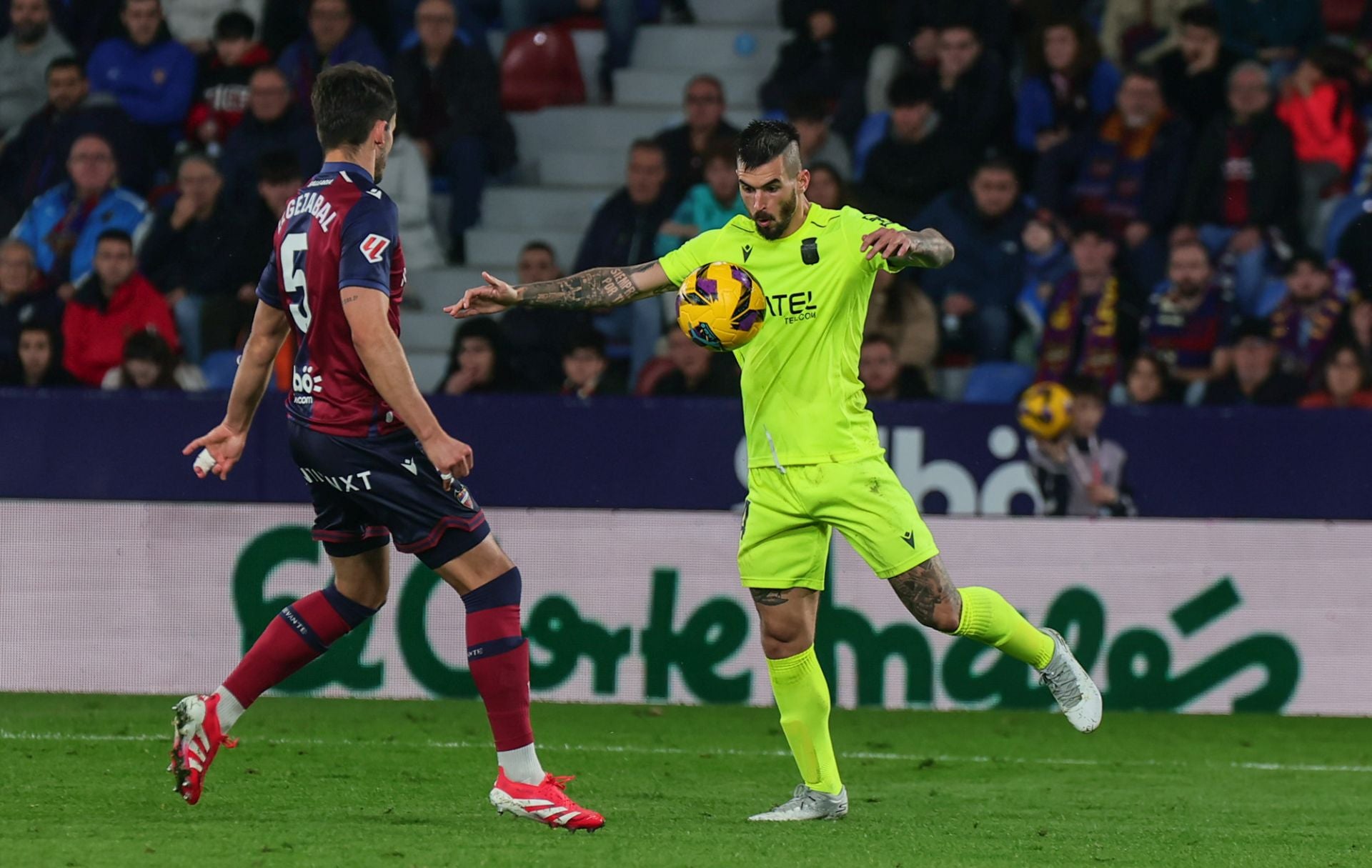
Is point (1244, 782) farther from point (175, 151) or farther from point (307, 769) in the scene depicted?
point (175, 151)

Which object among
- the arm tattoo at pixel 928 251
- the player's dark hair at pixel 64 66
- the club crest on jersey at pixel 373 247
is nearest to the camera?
the club crest on jersey at pixel 373 247

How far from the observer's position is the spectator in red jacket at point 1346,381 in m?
10.8

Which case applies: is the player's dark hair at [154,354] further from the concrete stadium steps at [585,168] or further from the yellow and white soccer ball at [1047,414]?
the yellow and white soccer ball at [1047,414]

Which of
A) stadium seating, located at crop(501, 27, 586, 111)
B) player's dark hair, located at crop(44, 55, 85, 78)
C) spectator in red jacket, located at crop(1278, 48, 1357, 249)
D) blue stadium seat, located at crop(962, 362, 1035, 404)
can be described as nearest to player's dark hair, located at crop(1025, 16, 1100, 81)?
spectator in red jacket, located at crop(1278, 48, 1357, 249)

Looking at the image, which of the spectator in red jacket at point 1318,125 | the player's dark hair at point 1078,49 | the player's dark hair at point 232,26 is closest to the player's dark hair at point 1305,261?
the spectator in red jacket at point 1318,125

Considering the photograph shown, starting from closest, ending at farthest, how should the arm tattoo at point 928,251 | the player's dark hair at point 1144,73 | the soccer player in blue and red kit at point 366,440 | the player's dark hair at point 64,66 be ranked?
the soccer player in blue and red kit at point 366,440 < the arm tattoo at point 928,251 < the player's dark hair at point 1144,73 < the player's dark hair at point 64,66

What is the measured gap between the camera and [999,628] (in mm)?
6352

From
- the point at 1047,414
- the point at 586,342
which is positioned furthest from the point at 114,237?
the point at 1047,414

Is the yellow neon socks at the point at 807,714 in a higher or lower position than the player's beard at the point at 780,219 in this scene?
lower

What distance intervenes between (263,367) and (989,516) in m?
4.63

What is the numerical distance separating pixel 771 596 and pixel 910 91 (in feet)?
21.9

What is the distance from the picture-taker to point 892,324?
1120 centimetres

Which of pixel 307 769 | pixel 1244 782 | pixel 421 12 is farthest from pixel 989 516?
pixel 421 12

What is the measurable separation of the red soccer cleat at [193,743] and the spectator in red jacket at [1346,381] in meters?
6.86
